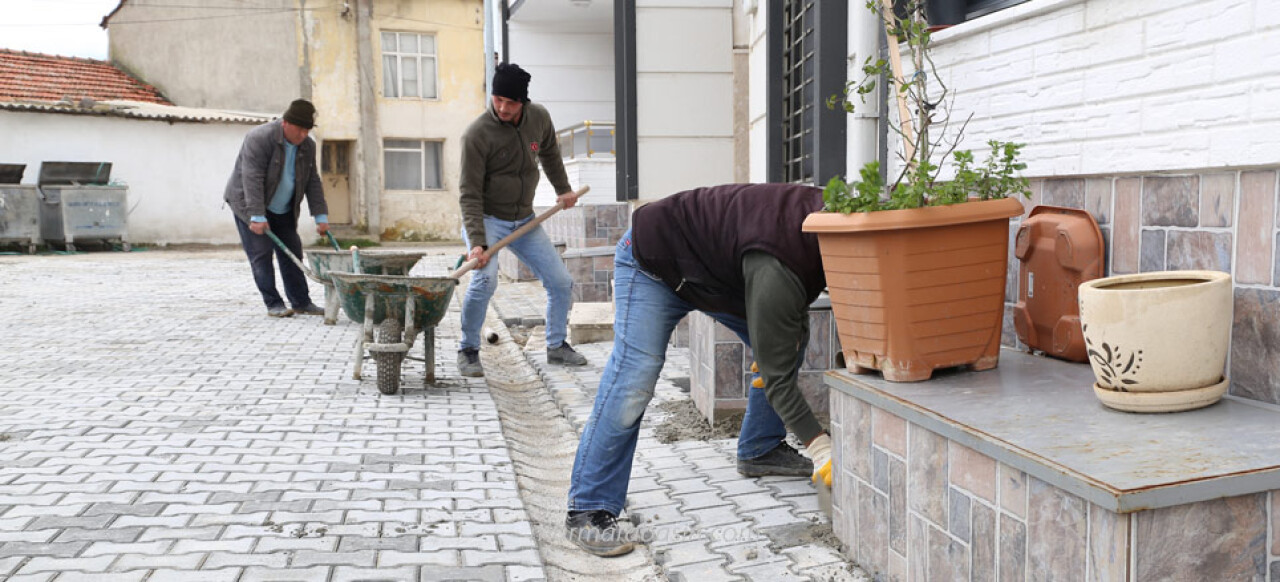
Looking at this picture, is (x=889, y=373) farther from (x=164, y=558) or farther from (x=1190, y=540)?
(x=164, y=558)

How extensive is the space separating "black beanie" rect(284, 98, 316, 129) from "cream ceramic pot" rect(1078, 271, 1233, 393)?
7.09m

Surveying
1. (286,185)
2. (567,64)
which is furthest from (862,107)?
(567,64)

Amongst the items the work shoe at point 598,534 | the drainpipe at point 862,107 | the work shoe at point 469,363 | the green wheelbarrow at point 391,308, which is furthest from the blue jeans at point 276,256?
the work shoe at point 598,534

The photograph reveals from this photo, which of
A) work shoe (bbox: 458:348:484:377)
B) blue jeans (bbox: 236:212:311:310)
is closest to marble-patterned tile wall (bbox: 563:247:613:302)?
blue jeans (bbox: 236:212:311:310)

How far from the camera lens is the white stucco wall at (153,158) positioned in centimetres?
2088

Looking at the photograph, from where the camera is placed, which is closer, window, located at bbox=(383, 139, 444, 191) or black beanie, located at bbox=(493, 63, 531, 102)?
black beanie, located at bbox=(493, 63, 531, 102)

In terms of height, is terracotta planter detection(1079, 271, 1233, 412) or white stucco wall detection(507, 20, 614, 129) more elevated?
white stucco wall detection(507, 20, 614, 129)

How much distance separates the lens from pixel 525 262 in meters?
6.33

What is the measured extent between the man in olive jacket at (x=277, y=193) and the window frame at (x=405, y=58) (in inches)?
688

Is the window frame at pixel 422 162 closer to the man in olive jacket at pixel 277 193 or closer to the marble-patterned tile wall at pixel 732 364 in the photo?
the man in olive jacket at pixel 277 193

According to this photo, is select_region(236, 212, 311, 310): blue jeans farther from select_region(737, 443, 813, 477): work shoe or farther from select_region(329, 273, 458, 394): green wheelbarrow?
select_region(737, 443, 813, 477): work shoe

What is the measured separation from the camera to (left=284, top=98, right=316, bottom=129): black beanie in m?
8.16

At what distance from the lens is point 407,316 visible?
5625 millimetres

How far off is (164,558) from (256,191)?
19.4 feet
